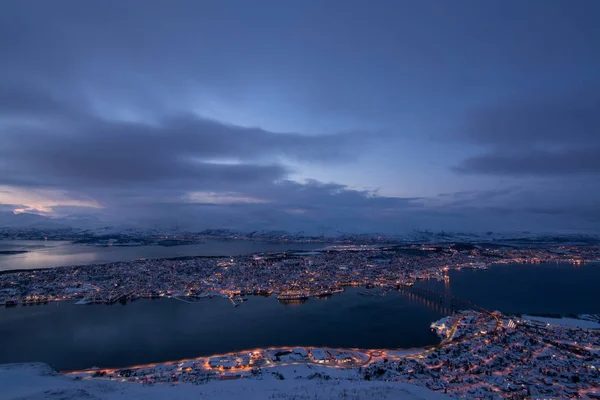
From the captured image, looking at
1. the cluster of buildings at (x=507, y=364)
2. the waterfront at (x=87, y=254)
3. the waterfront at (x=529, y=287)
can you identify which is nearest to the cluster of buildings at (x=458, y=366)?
the cluster of buildings at (x=507, y=364)

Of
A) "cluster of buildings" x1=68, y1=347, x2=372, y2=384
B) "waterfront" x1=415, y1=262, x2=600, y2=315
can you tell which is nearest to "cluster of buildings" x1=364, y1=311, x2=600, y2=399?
"cluster of buildings" x1=68, y1=347, x2=372, y2=384

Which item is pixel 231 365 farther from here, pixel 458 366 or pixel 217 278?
pixel 217 278

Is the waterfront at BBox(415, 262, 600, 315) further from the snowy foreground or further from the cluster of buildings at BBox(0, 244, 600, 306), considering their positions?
the snowy foreground

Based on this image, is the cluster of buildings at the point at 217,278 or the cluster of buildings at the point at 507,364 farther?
the cluster of buildings at the point at 217,278

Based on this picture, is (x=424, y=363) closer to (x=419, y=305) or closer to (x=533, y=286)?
(x=419, y=305)

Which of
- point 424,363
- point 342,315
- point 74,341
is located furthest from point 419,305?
point 74,341

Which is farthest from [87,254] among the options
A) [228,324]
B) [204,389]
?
[204,389]

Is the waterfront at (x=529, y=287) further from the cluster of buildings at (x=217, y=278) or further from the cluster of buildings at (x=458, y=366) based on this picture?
the cluster of buildings at (x=458, y=366)
